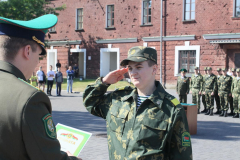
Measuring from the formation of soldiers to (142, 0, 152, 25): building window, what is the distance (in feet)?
45.3

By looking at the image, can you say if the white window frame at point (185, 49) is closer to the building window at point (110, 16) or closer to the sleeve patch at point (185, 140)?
the building window at point (110, 16)

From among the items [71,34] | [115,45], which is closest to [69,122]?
[115,45]

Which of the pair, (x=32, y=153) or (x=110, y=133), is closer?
(x=32, y=153)

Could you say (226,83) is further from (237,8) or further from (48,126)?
(48,126)

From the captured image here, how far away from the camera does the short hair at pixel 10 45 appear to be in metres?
2.04

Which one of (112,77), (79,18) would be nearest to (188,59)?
(79,18)

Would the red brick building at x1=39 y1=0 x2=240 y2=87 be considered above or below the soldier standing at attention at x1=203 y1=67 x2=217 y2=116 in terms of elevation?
above

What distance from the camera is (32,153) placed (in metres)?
1.85

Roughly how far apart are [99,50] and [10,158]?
29.7 m

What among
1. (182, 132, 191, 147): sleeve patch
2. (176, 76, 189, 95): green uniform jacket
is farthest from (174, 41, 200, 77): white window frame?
(182, 132, 191, 147): sleeve patch

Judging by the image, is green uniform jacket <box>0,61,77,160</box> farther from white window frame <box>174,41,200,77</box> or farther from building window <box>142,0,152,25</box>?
building window <box>142,0,152,25</box>

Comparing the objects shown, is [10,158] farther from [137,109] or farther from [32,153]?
[137,109]

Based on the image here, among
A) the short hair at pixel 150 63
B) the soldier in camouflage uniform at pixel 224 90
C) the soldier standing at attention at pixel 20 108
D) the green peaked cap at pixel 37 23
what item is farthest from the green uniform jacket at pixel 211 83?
the soldier standing at attention at pixel 20 108

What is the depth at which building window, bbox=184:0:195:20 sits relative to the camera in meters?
25.4
